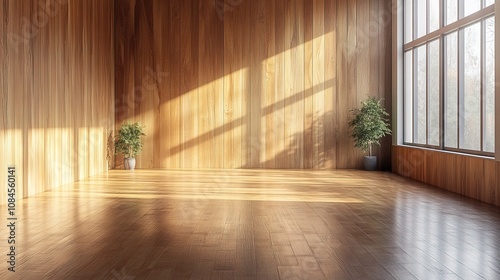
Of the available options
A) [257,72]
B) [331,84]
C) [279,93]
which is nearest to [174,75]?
[257,72]

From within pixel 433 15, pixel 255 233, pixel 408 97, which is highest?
pixel 433 15

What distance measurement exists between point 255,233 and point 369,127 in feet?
19.7

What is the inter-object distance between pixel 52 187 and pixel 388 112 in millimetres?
6535

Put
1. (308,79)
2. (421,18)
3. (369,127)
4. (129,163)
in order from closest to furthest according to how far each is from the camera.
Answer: (421,18)
(369,127)
(129,163)
(308,79)

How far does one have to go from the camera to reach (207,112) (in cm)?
1108

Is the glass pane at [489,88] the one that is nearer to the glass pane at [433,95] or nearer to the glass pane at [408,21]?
the glass pane at [433,95]

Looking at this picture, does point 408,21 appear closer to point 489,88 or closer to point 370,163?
point 370,163

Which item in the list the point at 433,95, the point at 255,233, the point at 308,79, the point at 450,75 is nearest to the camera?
the point at 255,233

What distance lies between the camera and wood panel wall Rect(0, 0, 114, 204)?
6527 millimetres

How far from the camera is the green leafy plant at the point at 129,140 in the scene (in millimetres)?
10664

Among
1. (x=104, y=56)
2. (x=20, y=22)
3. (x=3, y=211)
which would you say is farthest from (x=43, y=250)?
(x=104, y=56)

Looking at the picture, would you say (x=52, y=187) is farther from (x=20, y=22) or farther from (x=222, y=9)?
(x=222, y=9)

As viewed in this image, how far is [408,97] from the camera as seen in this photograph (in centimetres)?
1025

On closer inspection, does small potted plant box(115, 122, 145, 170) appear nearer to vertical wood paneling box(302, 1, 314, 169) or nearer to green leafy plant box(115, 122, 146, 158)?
green leafy plant box(115, 122, 146, 158)
